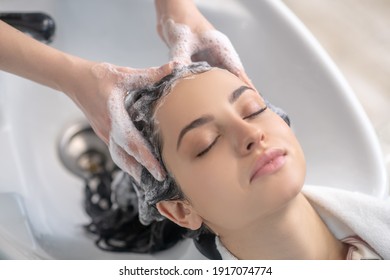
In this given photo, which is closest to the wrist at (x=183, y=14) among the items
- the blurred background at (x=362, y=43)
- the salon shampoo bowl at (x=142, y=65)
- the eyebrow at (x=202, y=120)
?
the salon shampoo bowl at (x=142, y=65)

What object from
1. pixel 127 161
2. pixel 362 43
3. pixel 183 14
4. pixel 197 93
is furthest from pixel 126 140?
pixel 362 43

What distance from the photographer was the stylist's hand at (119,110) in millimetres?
843

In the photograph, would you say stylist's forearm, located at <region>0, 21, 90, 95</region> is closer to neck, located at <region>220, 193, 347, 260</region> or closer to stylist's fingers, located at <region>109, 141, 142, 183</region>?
stylist's fingers, located at <region>109, 141, 142, 183</region>

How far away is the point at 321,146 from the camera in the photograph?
111 cm

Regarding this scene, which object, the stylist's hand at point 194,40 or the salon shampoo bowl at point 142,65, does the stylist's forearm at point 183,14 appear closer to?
the stylist's hand at point 194,40

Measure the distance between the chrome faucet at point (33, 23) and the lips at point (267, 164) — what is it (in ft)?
1.97

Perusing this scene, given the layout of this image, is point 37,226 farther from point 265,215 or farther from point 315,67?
point 315,67

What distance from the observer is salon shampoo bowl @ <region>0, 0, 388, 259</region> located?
1052 millimetres

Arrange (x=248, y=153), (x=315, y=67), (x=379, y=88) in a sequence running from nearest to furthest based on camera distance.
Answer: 1. (x=248, y=153)
2. (x=315, y=67)
3. (x=379, y=88)

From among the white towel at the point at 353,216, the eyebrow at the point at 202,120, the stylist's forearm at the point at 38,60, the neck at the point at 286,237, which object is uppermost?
the stylist's forearm at the point at 38,60

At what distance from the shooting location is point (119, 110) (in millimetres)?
875

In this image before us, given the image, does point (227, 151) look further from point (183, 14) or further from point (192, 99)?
point (183, 14)

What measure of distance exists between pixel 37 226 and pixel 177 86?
1.40 feet
